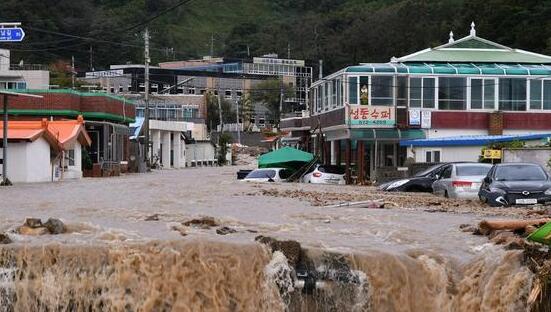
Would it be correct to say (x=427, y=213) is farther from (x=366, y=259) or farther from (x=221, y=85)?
(x=221, y=85)

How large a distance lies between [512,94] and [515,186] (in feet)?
80.7

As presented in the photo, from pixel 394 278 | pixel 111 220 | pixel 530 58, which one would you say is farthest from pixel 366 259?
pixel 530 58

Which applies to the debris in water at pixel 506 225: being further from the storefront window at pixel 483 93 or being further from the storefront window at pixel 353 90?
the storefront window at pixel 483 93

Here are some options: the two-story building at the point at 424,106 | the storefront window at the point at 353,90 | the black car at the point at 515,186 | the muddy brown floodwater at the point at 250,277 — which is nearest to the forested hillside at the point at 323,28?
the two-story building at the point at 424,106

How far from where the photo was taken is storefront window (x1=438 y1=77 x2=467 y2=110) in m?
44.3

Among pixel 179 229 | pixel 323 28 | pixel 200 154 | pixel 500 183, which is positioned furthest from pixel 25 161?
pixel 323 28

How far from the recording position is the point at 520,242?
472 inches

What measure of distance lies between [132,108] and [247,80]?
72767 millimetres

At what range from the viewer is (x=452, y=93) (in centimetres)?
4450

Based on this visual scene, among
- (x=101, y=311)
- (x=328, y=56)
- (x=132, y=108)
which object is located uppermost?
(x=328, y=56)

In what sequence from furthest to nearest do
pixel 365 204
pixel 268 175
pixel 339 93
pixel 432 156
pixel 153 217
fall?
pixel 339 93 < pixel 268 175 < pixel 432 156 < pixel 365 204 < pixel 153 217

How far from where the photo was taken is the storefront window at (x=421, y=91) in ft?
144

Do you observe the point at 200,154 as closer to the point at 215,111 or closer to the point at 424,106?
the point at 215,111

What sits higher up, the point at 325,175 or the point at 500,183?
the point at 500,183
